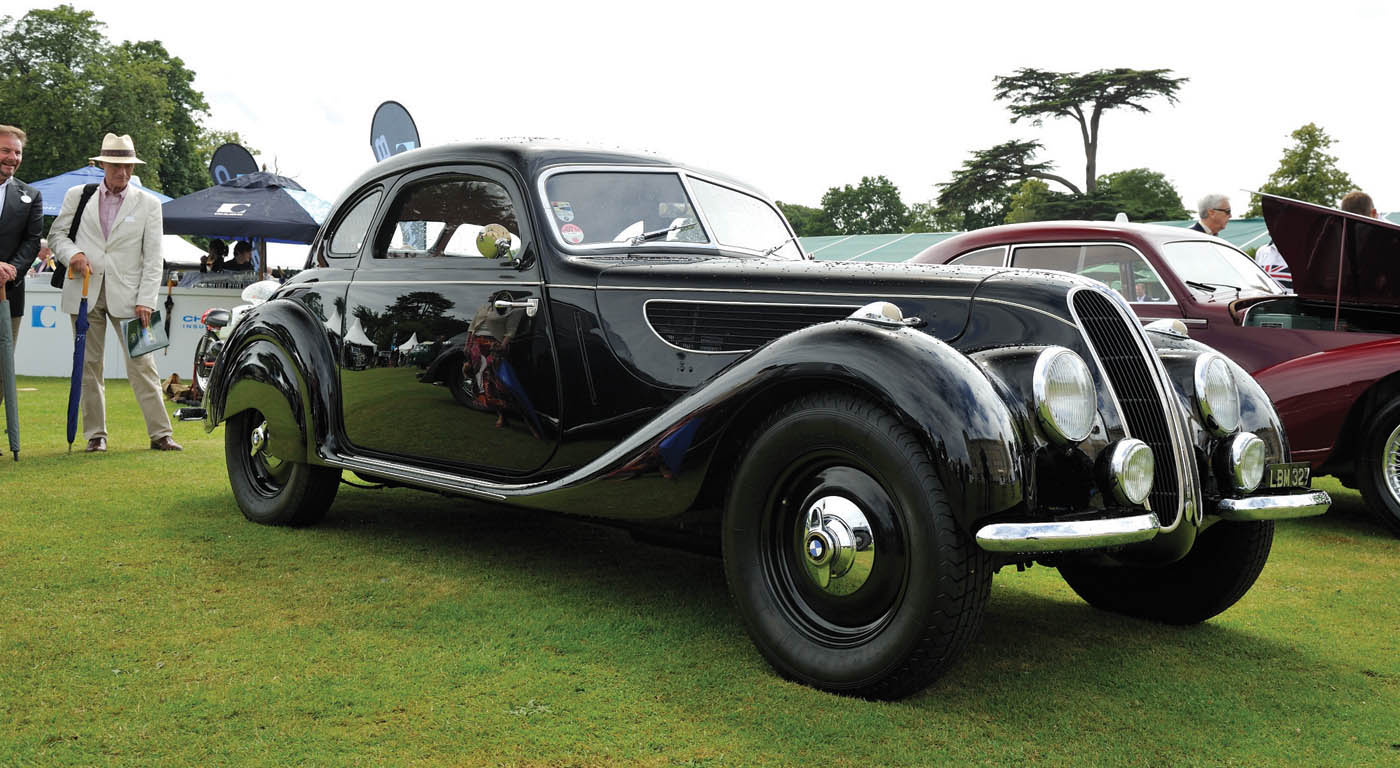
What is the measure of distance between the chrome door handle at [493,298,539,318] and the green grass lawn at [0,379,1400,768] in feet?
3.51

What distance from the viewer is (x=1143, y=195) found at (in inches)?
1825

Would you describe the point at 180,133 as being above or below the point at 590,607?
above

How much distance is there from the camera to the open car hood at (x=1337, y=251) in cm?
586

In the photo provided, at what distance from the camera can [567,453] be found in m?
3.97

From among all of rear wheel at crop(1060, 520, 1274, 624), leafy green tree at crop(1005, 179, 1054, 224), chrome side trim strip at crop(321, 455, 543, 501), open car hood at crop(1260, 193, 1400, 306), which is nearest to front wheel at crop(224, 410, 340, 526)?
chrome side trim strip at crop(321, 455, 543, 501)

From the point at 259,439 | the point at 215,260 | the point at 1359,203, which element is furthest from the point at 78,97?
the point at 1359,203

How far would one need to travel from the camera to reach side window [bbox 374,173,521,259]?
4.29 metres

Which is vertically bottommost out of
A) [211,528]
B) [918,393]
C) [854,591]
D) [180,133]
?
[211,528]

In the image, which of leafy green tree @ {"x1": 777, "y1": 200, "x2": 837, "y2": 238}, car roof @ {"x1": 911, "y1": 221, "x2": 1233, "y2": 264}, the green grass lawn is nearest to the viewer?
the green grass lawn

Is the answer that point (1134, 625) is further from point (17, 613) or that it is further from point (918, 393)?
point (17, 613)

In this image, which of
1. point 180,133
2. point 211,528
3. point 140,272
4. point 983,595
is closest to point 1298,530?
point 983,595

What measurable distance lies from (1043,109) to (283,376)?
41030 mm

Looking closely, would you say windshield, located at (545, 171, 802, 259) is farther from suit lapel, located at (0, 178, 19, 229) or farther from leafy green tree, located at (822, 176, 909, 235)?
leafy green tree, located at (822, 176, 909, 235)

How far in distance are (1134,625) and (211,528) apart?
4092 mm
